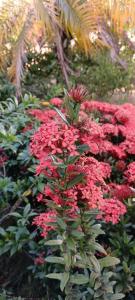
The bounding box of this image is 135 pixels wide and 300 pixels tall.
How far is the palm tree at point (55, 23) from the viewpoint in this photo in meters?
6.08

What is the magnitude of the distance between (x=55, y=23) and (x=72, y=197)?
5380mm

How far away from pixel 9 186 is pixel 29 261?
64 centimetres

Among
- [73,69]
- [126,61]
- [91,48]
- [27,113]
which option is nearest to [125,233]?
[27,113]

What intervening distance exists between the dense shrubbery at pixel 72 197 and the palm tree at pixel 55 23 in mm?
1916

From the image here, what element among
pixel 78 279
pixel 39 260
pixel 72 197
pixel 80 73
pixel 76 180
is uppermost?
pixel 80 73

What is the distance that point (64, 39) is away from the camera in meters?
7.86

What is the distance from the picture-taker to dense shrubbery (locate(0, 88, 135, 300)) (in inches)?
86.9

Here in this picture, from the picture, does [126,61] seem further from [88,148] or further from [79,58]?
[88,148]

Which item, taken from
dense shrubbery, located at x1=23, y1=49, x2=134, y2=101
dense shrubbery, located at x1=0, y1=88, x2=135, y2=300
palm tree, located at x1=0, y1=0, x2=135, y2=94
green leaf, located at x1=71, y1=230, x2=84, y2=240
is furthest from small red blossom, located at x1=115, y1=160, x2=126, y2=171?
dense shrubbery, located at x1=23, y1=49, x2=134, y2=101

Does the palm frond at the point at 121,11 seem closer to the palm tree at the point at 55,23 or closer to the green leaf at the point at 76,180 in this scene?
the palm tree at the point at 55,23

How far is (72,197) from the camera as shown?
2.21 metres

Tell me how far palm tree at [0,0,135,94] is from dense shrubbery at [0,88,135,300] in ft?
6.29

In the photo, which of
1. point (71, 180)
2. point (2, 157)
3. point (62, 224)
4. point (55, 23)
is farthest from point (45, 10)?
point (62, 224)

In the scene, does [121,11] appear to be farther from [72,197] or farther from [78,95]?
[72,197]
